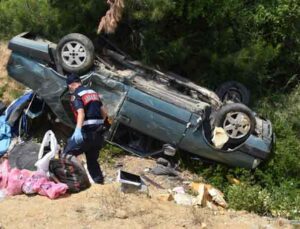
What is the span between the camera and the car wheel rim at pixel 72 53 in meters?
9.74

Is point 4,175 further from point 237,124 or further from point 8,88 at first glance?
point 8,88

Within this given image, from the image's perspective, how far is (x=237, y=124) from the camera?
30.8ft

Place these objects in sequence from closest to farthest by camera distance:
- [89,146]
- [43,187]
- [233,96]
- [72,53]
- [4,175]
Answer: [43,187] < [4,175] < [89,146] < [72,53] < [233,96]

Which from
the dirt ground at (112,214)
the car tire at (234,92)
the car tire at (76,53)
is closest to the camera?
the dirt ground at (112,214)

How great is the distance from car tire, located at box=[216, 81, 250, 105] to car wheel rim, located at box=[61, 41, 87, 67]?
267cm

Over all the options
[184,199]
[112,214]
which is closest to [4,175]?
[112,214]

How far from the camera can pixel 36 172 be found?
7590 millimetres

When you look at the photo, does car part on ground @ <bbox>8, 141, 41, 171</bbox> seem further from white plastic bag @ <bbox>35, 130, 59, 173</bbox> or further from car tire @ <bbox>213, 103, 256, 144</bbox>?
car tire @ <bbox>213, 103, 256, 144</bbox>

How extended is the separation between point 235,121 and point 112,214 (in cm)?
343

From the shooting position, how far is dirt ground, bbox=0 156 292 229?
6.31 metres

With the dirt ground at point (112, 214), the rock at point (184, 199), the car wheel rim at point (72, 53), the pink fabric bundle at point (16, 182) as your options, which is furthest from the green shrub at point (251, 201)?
the car wheel rim at point (72, 53)

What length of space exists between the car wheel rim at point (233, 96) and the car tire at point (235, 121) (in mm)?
1689

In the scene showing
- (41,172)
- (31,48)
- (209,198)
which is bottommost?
(41,172)

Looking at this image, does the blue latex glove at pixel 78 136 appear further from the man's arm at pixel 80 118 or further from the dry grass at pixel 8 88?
the dry grass at pixel 8 88
